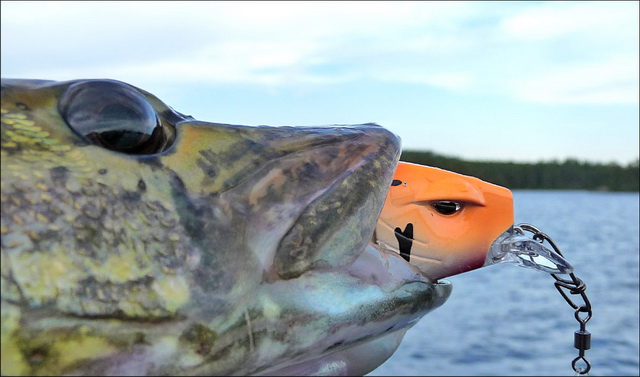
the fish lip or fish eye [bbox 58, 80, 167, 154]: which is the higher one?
fish eye [bbox 58, 80, 167, 154]

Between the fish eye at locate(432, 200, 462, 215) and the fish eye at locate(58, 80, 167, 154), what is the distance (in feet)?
3.06

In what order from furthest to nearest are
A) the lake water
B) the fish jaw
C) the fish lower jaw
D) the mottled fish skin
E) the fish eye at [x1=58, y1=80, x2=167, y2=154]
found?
the lake water, the fish jaw, the fish lower jaw, the fish eye at [x1=58, y1=80, x2=167, y2=154], the mottled fish skin

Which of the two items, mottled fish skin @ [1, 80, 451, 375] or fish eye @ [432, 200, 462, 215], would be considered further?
fish eye @ [432, 200, 462, 215]

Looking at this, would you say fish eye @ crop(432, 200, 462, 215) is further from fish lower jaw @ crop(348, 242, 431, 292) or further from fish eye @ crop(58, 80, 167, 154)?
fish eye @ crop(58, 80, 167, 154)

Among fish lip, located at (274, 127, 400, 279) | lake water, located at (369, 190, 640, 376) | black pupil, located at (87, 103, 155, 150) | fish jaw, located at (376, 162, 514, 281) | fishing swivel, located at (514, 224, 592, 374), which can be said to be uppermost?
black pupil, located at (87, 103, 155, 150)

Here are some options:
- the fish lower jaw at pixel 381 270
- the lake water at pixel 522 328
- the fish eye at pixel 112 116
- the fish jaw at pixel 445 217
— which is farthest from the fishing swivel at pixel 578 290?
the lake water at pixel 522 328

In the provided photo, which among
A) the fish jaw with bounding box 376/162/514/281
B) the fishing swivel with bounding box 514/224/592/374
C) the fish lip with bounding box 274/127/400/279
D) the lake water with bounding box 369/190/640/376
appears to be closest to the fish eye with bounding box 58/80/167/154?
the fish lip with bounding box 274/127/400/279

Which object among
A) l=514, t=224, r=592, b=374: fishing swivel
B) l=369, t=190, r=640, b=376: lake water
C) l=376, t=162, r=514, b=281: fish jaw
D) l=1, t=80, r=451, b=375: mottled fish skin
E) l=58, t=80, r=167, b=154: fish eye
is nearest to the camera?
l=1, t=80, r=451, b=375: mottled fish skin

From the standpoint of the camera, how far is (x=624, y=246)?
3597 cm

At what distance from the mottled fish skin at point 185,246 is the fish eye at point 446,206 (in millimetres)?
568

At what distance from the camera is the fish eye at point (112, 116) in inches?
46.4

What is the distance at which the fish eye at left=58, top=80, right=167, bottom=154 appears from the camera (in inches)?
46.4

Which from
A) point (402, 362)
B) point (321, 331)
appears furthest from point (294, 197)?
point (402, 362)

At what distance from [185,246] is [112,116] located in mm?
267
